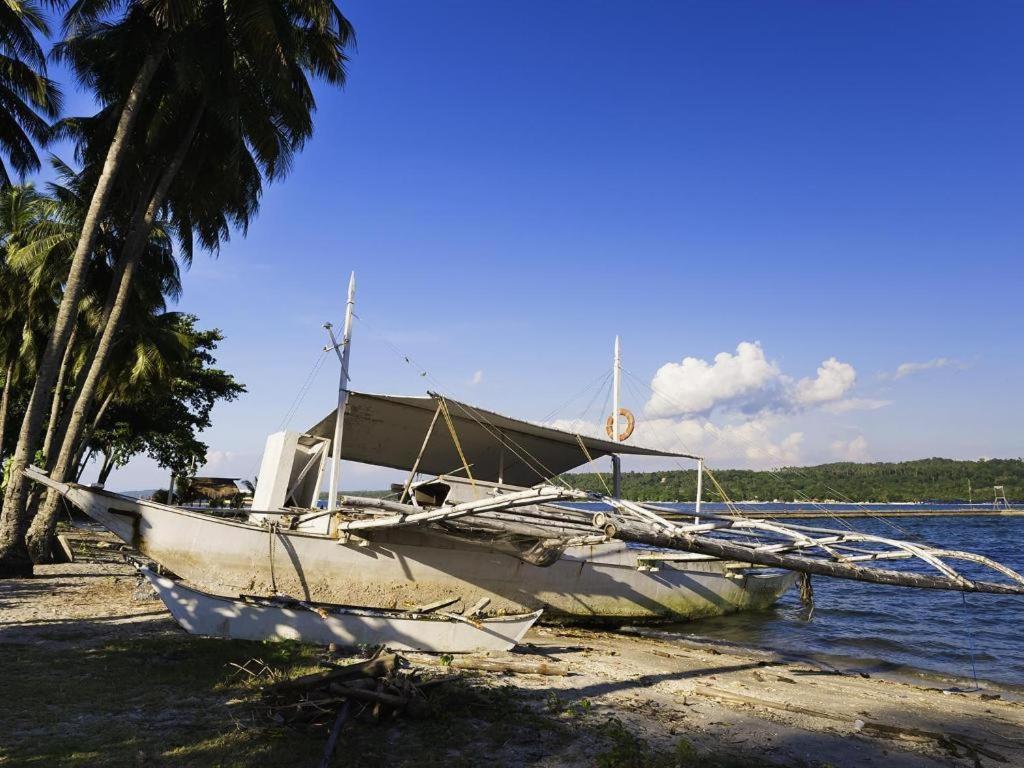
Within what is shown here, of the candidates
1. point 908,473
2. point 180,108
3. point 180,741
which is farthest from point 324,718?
point 908,473

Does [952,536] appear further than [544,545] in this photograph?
Yes

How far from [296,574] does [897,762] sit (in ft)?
31.7

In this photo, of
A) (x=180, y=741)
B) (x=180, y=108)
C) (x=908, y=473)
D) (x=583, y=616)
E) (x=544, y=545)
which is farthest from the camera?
(x=908, y=473)

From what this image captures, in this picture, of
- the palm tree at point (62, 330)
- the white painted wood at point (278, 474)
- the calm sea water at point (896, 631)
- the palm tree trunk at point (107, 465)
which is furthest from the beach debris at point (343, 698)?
the palm tree trunk at point (107, 465)

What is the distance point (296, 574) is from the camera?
12594mm

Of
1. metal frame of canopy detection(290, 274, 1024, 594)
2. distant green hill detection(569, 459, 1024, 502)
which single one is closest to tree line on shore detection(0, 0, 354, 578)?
metal frame of canopy detection(290, 274, 1024, 594)

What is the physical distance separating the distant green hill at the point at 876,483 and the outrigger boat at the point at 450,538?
95728mm

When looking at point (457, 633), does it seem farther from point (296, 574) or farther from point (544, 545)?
point (296, 574)

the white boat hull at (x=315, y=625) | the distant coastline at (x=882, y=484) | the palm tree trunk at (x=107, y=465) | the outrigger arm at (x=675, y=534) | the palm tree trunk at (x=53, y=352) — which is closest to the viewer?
the outrigger arm at (x=675, y=534)

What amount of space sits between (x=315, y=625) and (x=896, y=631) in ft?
51.9

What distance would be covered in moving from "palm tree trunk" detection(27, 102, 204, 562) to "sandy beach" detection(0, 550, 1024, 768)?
5.15 meters

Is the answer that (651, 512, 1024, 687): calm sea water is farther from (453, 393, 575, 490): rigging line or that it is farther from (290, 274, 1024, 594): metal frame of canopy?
(453, 393, 575, 490): rigging line

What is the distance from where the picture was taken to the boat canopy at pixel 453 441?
14.6 metres

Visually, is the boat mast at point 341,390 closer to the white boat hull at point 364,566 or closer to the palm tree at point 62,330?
the white boat hull at point 364,566
